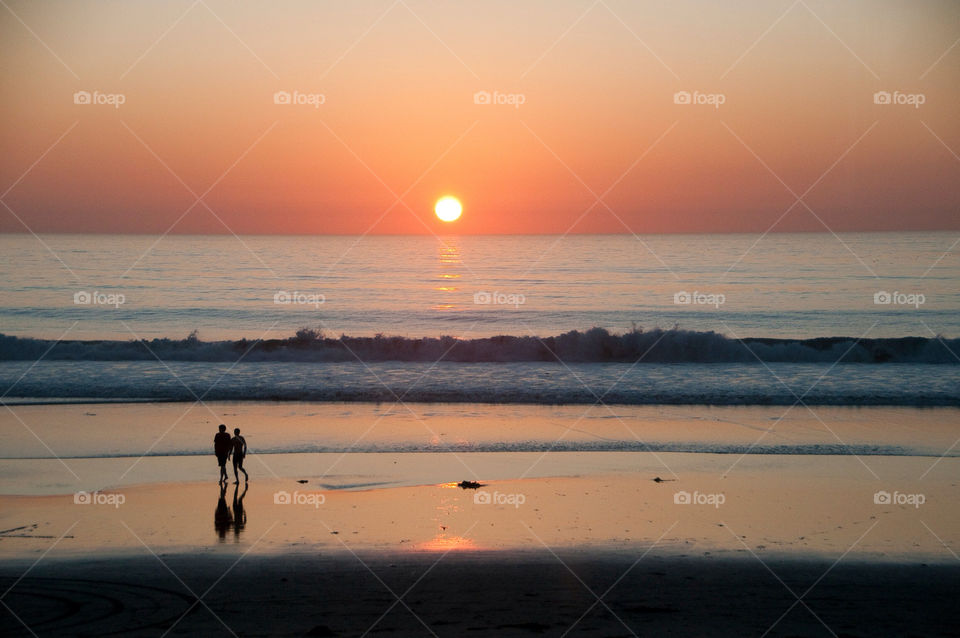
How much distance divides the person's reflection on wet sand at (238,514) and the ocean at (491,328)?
34.5 feet

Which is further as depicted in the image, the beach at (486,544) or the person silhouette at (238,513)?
the person silhouette at (238,513)

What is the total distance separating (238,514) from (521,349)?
78.8ft

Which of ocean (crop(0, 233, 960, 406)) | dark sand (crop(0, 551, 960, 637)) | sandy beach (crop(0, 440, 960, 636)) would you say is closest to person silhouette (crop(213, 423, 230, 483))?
sandy beach (crop(0, 440, 960, 636))

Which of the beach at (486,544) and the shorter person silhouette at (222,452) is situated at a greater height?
the shorter person silhouette at (222,452)

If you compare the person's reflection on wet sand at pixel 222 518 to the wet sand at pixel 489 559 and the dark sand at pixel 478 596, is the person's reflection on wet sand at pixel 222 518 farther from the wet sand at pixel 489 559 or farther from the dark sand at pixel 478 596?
the dark sand at pixel 478 596

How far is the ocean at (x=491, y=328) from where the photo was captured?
86.1 feet

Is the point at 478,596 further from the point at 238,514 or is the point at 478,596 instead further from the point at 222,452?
the point at 222,452

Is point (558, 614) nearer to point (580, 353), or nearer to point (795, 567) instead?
point (795, 567)

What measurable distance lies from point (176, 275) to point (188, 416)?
4556cm

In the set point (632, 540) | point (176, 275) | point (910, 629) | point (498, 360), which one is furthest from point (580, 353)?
point (176, 275)

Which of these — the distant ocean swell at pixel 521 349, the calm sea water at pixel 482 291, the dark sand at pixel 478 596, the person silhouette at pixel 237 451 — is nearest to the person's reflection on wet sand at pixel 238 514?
the person silhouette at pixel 237 451

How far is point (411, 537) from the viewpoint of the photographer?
11.0 m

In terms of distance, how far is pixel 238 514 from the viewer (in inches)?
478

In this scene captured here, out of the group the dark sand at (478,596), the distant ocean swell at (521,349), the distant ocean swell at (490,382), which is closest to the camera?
the dark sand at (478,596)
